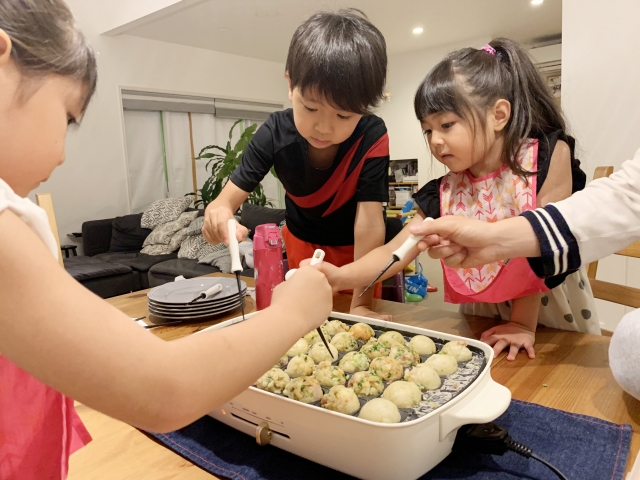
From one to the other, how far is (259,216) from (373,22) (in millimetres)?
2525

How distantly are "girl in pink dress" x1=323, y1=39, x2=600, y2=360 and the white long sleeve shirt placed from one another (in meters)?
0.21

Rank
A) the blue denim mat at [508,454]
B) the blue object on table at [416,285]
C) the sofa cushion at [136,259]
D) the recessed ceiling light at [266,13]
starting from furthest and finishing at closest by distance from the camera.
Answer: the recessed ceiling light at [266,13]
the sofa cushion at [136,259]
the blue object on table at [416,285]
the blue denim mat at [508,454]

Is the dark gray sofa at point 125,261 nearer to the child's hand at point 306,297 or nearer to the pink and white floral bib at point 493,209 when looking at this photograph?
the pink and white floral bib at point 493,209

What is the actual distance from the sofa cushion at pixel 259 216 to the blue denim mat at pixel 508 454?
10.5 feet

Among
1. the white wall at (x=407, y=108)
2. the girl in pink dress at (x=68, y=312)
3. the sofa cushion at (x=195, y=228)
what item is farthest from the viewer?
the white wall at (x=407, y=108)

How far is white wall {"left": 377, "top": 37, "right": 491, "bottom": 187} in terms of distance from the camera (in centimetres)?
617

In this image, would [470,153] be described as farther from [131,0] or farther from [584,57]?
[131,0]

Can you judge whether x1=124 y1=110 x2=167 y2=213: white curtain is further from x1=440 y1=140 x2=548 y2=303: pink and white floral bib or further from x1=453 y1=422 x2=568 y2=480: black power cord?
x1=453 y1=422 x2=568 y2=480: black power cord

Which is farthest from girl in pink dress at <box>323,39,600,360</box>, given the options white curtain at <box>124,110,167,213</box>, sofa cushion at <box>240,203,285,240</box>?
white curtain at <box>124,110,167,213</box>

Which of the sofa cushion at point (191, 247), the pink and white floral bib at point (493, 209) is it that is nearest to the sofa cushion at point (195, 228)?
the sofa cushion at point (191, 247)

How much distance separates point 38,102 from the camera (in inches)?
17.8

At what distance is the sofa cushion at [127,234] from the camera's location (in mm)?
4922

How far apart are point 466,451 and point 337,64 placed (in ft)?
2.49

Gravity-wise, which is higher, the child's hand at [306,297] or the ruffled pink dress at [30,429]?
the child's hand at [306,297]
